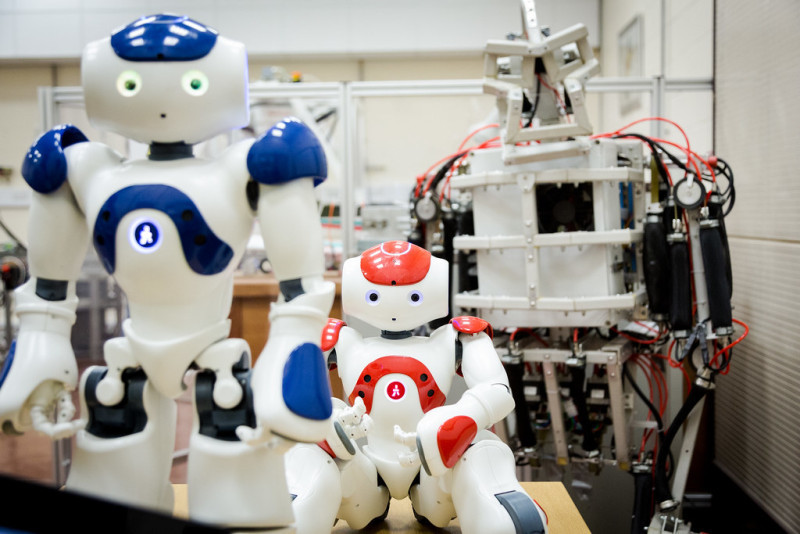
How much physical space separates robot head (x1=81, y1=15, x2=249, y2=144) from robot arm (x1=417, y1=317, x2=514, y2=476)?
0.75m

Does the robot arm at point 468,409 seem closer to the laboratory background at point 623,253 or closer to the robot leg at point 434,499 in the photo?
the robot leg at point 434,499

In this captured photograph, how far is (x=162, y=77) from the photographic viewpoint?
114 cm

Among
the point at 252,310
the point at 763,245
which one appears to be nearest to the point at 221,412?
the point at 252,310

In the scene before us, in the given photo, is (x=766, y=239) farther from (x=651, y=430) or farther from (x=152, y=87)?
(x=152, y=87)

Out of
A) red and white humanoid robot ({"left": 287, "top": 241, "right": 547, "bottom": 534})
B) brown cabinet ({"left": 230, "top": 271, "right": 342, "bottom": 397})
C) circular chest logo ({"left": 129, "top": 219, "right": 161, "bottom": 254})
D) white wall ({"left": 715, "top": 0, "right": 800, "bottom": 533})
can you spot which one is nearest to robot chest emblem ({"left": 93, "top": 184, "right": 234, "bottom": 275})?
circular chest logo ({"left": 129, "top": 219, "right": 161, "bottom": 254})

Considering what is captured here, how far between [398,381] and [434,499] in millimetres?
313

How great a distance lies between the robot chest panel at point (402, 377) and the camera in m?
1.56

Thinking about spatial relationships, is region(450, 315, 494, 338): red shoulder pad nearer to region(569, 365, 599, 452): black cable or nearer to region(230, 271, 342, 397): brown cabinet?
region(569, 365, 599, 452): black cable

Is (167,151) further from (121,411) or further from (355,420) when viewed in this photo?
(355,420)

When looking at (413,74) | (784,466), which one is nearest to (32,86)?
(413,74)

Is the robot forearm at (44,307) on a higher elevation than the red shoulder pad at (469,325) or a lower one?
higher

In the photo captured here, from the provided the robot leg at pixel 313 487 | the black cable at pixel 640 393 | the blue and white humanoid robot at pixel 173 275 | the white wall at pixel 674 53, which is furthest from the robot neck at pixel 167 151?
the white wall at pixel 674 53

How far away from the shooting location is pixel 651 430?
2473 mm

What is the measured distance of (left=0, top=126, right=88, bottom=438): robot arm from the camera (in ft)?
3.82
